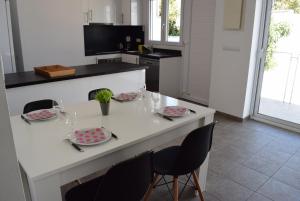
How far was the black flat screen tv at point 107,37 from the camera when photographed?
5.09m

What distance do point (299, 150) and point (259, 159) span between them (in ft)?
2.05

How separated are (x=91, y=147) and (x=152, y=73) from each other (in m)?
3.54

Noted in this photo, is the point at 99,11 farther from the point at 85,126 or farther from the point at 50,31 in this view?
the point at 85,126

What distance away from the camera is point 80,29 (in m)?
4.50

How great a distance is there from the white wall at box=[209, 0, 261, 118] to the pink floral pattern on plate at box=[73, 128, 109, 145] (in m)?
2.82

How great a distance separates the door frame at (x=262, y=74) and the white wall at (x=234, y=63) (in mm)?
108

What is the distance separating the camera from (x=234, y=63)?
3885mm

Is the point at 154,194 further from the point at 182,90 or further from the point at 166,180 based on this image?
the point at 182,90

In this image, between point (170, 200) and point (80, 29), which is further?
point (80, 29)

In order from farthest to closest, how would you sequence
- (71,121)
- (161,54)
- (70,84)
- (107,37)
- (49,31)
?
(107,37)
(161,54)
(49,31)
(70,84)
(71,121)

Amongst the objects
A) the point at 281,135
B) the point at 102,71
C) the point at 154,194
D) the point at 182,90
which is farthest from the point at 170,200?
the point at 182,90

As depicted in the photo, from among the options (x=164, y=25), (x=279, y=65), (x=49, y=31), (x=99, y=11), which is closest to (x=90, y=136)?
(x=49, y=31)

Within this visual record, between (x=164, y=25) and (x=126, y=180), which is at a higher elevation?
(x=164, y=25)

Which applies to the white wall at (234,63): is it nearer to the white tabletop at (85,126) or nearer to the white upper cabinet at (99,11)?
the white tabletop at (85,126)
